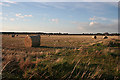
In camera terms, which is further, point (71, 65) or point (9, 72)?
point (71, 65)

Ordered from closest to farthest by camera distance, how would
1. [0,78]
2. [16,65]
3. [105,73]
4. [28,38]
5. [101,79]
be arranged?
[0,78] < [101,79] < [105,73] < [16,65] < [28,38]

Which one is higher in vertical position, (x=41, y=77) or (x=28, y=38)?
(x=28, y=38)

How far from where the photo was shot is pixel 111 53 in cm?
855

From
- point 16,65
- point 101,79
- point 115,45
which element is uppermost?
point 115,45

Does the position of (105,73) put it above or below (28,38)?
below

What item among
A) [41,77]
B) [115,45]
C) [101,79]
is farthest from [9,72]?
[115,45]

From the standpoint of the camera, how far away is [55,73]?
16.7 feet

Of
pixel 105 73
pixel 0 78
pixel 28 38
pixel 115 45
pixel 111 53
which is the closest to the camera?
pixel 0 78

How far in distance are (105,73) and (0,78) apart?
4656 millimetres

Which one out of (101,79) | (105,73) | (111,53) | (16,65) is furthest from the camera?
(111,53)

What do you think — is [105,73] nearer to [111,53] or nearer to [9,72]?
[111,53]

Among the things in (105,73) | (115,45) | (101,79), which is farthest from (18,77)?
(115,45)

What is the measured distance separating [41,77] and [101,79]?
103 inches

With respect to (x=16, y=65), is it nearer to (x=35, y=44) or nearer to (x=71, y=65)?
(x=71, y=65)
